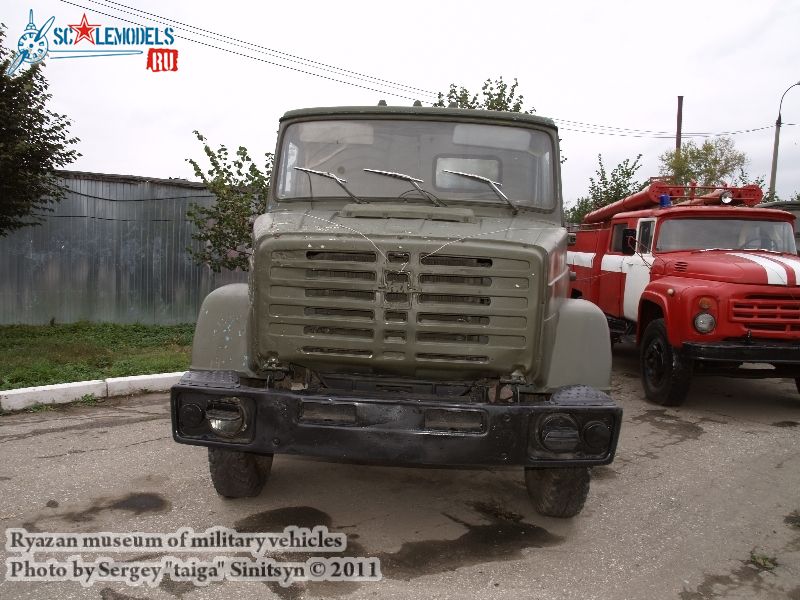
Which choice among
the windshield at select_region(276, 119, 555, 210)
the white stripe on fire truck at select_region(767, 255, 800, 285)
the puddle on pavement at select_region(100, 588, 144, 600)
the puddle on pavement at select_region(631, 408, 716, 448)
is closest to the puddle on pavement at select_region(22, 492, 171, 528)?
the puddle on pavement at select_region(100, 588, 144, 600)

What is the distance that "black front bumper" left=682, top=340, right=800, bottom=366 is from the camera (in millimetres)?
5816

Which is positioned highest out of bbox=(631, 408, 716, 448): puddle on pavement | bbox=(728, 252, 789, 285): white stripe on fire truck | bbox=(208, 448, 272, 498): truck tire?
bbox=(728, 252, 789, 285): white stripe on fire truck

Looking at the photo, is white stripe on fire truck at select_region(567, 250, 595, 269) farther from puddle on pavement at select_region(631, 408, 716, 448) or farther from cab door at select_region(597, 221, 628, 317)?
puddle on pavement at select_region(631, 408, 716, 448)

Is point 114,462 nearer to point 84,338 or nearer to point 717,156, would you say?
point 84,338

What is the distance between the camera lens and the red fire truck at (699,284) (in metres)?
5.89

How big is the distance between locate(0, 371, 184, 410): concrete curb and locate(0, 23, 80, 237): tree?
131 inches

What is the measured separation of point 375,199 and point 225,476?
5.86ft

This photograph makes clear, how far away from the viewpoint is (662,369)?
6.48 meters

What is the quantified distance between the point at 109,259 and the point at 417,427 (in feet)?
31.6

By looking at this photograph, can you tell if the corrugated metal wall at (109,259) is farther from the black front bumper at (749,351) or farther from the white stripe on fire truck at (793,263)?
the white stripe on fire truck at (793,263)

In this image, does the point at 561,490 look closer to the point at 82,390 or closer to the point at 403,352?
the point at 403,352

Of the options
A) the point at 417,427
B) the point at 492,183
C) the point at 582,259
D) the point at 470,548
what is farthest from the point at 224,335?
the point at 582,259

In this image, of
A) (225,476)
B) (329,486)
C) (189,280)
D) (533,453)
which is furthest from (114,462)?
(189,280)

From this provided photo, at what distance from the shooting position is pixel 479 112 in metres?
3.93
